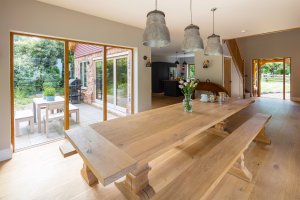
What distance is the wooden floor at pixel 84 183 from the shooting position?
1.85m

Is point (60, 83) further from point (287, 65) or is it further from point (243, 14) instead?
point (287, 65)

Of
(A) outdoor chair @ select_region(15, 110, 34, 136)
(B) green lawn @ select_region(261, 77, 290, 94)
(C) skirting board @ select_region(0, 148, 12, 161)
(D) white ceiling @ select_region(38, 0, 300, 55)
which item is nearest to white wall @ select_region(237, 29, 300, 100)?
(B) green lawn @ select_region(261, 77, 290, 94)

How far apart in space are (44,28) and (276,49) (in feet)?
32.3

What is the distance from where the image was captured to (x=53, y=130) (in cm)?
365

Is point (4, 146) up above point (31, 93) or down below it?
below

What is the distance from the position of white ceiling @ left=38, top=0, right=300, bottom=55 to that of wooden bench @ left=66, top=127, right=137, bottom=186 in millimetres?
2565

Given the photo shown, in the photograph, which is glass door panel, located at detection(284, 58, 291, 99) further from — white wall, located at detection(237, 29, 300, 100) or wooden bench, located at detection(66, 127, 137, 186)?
wooden bench, located at detection(66, 127, 137, 186)

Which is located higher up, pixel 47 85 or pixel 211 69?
pixel 211 69

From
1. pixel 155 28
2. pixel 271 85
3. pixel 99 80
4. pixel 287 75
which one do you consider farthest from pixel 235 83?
pixel 155 28

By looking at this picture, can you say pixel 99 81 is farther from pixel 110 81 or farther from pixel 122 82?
pixel 122 82

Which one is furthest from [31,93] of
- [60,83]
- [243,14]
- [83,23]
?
[243,14]

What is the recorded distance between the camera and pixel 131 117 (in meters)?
2.18

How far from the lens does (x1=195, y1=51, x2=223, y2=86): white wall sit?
246 inches

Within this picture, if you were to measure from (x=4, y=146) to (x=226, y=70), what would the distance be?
6.87 metres
